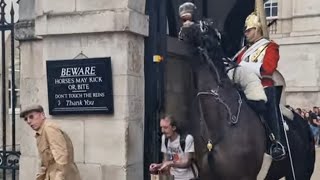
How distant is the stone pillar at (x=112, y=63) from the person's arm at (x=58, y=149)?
1.04 meters

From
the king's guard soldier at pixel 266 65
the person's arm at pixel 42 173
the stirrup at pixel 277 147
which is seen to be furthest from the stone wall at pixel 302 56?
the person's arm at pixel 42 173

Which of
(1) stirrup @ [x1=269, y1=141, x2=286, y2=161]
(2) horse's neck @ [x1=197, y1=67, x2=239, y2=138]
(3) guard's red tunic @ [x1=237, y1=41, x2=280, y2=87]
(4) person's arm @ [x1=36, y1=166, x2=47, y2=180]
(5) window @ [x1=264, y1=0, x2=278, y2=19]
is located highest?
(5) window @ [x1=264, y1=0, x2=278, y2=19]

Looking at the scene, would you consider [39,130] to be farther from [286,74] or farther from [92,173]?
[286,74]

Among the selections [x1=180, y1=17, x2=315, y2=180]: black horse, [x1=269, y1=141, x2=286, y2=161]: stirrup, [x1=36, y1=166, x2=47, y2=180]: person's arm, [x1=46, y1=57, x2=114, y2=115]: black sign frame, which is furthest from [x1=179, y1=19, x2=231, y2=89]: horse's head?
[x1=36, y1=166, x2=47, y2=180]: person's arm

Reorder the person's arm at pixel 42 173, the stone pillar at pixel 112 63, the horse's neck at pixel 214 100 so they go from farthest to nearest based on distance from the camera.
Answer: the stone pillar at pixel 112 63 < the person's arm at pixel 42 173 < the horse's neck at pixel 214 100

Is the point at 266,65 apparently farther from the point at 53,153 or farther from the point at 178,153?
the point at 53,153

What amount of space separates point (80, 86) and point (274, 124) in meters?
2.37

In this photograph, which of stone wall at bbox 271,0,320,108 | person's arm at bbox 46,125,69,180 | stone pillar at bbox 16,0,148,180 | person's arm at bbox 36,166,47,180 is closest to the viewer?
person's arm at bbox 46,125,69,180

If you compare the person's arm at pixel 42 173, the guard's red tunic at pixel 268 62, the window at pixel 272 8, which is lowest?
the person's arm at pixel 42 173

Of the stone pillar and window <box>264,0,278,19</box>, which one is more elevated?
window <box>264,0,278,19</box>

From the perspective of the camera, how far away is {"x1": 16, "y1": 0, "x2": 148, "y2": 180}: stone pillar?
656 centimetres

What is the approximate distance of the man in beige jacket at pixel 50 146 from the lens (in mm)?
5617

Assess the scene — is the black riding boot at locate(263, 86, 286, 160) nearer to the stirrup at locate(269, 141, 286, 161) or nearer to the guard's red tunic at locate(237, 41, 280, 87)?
the stirrup at locate(269, 141, 286, 161)

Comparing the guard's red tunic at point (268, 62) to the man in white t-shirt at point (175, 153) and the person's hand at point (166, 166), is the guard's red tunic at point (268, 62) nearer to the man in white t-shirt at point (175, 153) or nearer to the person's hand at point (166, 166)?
the man in white t-shirt at point (175, 153)
